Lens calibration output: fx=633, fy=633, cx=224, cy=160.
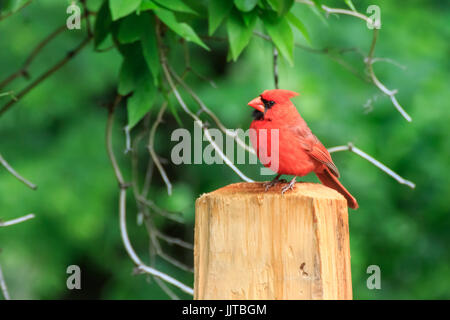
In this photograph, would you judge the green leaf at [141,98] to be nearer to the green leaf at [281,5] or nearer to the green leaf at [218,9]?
the green leaf at [218,9]

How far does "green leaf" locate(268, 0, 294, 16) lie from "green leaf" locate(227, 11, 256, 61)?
103 millimetres

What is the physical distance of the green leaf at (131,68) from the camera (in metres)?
2.44

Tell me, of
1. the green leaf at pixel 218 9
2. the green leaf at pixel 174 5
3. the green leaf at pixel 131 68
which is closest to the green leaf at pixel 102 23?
the green leaf at pixel 131 68

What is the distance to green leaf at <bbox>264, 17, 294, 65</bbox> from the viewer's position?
7.56 ft

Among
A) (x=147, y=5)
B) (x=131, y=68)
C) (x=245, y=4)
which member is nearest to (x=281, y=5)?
(x=245, y=4)

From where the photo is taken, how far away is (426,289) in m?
5.88

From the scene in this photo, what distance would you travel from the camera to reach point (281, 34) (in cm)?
232

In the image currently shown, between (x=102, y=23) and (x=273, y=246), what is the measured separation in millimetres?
1263

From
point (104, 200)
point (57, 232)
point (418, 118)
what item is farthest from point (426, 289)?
point (57, 232)

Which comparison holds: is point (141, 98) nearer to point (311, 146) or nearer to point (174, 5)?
point (174, 5)

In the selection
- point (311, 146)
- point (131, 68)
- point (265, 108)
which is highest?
point (131, 68)

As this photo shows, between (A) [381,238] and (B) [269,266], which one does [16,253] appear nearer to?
(A) [381,238]

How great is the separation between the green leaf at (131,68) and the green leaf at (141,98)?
0.02 metres

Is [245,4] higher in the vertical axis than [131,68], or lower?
higher
